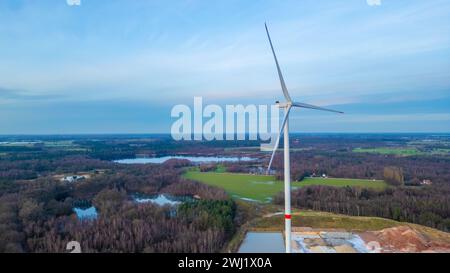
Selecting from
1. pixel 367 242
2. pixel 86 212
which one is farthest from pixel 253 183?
pixel 367 242

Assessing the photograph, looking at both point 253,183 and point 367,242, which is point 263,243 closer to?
point 367,242

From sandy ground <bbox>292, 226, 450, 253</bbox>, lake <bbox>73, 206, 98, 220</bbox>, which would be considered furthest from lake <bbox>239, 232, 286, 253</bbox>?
lake <bbox>73, 206, 98, 220</bbox>

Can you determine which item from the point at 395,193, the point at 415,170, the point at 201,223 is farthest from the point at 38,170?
the point at 415,170

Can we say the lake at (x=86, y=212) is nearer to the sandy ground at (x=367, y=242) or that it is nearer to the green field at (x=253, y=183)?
the green field at (x=253, y=183)

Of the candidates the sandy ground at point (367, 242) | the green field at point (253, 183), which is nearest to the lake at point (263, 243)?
the sandy ground at point (367, 242)
